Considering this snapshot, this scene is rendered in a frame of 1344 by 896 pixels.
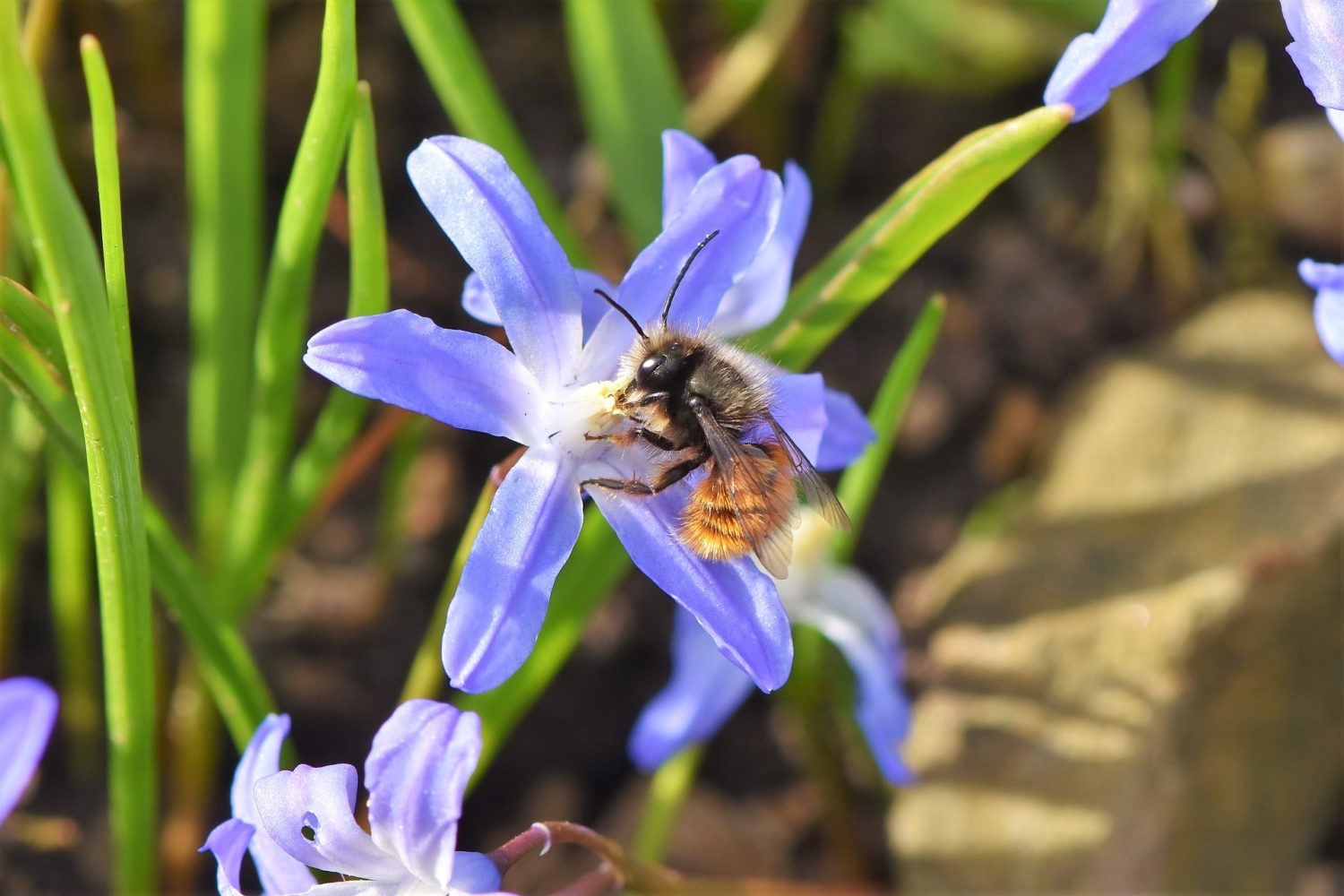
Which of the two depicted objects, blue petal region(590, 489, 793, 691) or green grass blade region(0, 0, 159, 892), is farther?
blue petal region(590, 489, 793, 691)

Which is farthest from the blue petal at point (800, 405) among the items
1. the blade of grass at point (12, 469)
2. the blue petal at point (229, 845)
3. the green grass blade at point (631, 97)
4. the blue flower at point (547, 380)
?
the blade of grass at point (12, 469)

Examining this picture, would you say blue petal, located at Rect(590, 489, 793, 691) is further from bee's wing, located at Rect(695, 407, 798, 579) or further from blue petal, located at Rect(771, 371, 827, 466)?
blue petal, located at Rect(771, 371, 827, 466)

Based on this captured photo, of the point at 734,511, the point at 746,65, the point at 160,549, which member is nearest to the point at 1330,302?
the point at 734,511

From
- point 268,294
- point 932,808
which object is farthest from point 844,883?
point 268,294

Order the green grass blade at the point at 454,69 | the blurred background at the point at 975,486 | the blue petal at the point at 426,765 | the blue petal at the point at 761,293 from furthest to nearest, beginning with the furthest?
the blurred background at the point at 975,486
the green grass blade at the point at 454,69
the blue petal at the point at 761,293
the blue petal at the point at 426,765

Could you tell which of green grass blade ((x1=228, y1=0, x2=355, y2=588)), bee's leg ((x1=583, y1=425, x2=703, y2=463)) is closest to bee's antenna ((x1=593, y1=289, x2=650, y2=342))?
bee's leg ((x1=583, y1=425, x2=703, y2=463))

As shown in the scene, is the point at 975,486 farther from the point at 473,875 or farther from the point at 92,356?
the point at 92,356

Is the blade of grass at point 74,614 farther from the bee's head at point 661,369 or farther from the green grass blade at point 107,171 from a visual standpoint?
the bee's head at point 661,369
